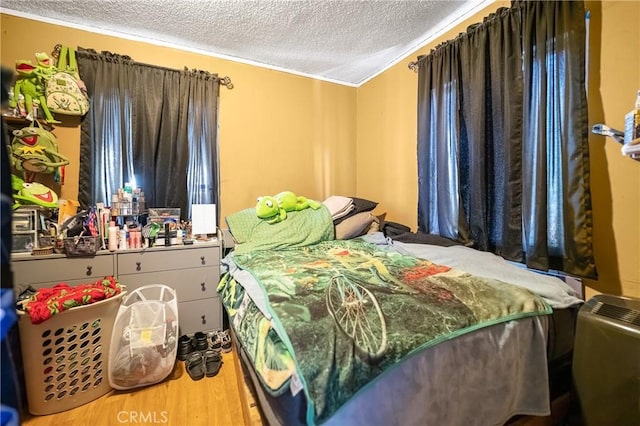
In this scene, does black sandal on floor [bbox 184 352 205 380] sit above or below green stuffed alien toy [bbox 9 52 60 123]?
below

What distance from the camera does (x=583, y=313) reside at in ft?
3.48

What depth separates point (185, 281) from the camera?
1.95 meters

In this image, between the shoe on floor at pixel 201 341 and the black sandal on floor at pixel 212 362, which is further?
the shoe on floor at pixel 201 341

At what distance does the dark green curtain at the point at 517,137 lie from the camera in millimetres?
1335

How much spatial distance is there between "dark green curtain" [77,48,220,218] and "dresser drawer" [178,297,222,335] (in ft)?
2.50

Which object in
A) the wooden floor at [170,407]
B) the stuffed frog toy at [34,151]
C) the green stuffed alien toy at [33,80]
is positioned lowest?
the wooden floor at [170,407]

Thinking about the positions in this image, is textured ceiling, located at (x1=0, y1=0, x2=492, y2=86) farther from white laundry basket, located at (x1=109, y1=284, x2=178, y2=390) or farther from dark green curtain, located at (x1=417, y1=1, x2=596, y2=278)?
white laundry basket, located at (x1=109, y1=284, x2=178, y2=390)

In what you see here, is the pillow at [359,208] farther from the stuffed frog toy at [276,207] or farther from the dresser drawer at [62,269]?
the dresser drawer at [62,269]

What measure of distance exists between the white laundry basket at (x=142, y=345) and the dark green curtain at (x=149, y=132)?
2.98 feet

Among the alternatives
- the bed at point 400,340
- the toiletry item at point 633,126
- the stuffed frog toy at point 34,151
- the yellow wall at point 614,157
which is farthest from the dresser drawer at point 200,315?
the toiletry item at point 633,126

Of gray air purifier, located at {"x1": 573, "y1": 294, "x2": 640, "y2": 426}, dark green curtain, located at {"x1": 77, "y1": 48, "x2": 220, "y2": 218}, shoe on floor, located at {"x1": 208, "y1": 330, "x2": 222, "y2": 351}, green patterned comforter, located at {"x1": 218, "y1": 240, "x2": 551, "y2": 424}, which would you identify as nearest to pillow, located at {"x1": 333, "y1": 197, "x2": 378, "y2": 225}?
green patterned comforter, located at {"x1": 218, "y1": 240, "x2": 551, "y2": 424}

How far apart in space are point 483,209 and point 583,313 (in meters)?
0.82

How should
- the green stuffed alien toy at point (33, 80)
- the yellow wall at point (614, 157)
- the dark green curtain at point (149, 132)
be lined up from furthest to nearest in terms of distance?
the dark green curtain at point (149, 132), the green stuffed alien toy at point (33, 80), the yellow wall at point (614, 157)

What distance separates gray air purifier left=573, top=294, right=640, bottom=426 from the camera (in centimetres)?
93
